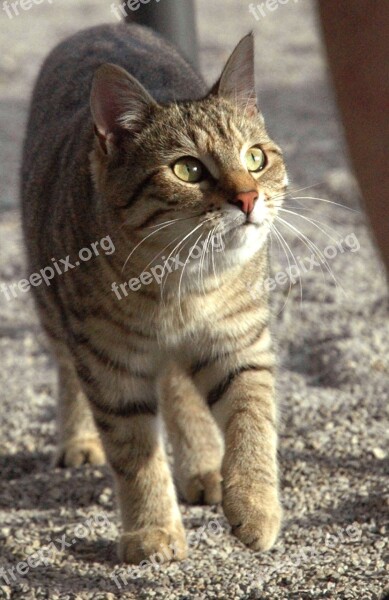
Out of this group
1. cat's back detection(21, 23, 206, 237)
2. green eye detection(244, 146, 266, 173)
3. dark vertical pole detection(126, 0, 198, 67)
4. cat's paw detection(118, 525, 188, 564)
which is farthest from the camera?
dark vertical pole detection(126, 0, 198, 67)

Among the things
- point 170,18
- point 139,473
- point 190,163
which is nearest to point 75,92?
point 170,18

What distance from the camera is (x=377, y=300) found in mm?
5395

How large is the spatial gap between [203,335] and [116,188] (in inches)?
21.4

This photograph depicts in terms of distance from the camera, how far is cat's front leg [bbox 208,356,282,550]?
312cm

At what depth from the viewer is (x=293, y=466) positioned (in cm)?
390

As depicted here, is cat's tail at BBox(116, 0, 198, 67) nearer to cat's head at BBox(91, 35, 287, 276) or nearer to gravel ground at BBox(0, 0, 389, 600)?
gravel ground at BBox(0, 0, 389, 600)

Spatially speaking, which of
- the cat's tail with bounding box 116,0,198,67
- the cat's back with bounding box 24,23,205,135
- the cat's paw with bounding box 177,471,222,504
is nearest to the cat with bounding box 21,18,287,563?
the cat's back with bounding box 24,23,205,135

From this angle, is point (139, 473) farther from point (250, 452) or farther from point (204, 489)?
point (204, 489)

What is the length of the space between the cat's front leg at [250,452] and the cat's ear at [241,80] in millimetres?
818

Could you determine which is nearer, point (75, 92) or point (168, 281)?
point (168, 281)

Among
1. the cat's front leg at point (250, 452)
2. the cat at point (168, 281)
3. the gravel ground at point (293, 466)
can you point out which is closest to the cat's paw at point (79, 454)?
the gravel ground at point (293, 466)

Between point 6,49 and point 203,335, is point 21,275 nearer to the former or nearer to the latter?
point 203,335

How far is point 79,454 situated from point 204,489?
2.00 feet

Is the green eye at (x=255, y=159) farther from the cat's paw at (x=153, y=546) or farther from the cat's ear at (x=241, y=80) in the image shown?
the cat's paw at (x=153, y=546)
